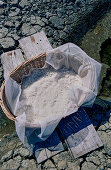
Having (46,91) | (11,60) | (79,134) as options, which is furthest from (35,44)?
(79,134)

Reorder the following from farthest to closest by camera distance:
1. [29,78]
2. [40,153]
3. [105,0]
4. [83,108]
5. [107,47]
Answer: [105,0]
[107,47]
[29,78]
[83,108]
[40,153]

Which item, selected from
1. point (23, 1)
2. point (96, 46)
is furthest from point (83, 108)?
point (23, 1)

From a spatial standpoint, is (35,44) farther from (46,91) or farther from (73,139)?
(73,139)

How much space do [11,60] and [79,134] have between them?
1.26 m

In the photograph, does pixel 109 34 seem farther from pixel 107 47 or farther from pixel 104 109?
pixel 104 109

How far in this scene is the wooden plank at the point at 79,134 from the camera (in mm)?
2568

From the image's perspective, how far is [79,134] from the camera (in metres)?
2.63

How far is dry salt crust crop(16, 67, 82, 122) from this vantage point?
2.74 metres

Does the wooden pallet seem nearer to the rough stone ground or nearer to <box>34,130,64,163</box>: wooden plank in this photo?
<box>34,130,64,163</box>: wooden plank

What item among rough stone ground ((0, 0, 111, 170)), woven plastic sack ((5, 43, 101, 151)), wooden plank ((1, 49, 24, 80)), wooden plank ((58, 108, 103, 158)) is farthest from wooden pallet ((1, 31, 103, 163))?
wooden plank ((1, 49, 24, 80))

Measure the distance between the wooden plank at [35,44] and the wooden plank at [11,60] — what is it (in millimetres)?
102

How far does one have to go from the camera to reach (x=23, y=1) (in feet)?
11.7

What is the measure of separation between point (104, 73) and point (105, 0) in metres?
1.24

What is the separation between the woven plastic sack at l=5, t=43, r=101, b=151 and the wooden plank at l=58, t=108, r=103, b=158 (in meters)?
0.16
